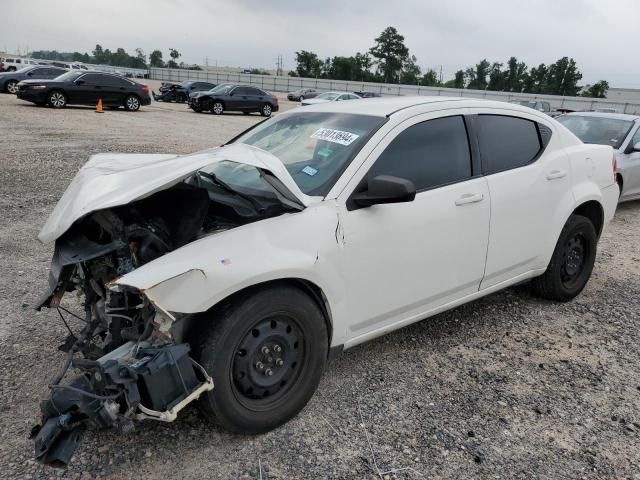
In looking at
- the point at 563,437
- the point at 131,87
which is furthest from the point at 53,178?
the point at 131,87

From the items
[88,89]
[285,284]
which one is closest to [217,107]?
[88,89]

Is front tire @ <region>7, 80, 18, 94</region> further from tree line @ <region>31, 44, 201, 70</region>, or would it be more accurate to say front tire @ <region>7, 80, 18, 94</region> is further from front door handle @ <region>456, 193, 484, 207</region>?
tree line @ <region>31, 44, 201, 70</region>

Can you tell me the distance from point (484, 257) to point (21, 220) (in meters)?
5.50

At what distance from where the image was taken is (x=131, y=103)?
22.4 meters

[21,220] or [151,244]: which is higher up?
[151,244]

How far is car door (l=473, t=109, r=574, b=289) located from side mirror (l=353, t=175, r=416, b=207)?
108 cm

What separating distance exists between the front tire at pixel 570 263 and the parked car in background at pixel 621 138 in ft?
13.8

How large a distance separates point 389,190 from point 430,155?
2.49ft

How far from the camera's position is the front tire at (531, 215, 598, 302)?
438 cm

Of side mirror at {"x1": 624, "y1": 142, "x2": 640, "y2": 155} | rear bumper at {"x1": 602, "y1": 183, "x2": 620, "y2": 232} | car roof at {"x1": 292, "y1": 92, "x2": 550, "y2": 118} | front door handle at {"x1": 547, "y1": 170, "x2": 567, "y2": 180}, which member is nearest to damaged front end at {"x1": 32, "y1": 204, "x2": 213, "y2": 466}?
car roof at {"x1": 292, "y1": 92, "x2": 550, "y2": 118}

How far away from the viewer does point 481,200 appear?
351cm

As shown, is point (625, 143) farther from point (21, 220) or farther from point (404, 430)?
point (21, 220)

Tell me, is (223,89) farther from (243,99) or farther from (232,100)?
(243,99)

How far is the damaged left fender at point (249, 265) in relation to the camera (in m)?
2.29
